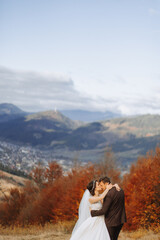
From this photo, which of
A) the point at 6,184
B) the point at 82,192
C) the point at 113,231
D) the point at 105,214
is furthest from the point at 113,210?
the point at 6,184

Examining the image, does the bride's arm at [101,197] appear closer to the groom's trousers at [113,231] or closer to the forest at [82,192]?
the groom's trousers at [113,231]

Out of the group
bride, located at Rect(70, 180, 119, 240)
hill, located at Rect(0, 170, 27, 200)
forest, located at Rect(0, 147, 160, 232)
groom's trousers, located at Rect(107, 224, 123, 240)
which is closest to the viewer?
bride, located at Rect(70, 180, 119, 240)

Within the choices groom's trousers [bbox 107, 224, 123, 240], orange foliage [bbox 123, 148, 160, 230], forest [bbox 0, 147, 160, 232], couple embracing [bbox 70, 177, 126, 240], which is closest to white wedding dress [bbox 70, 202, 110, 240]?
couple embracing [bbox 70, 177, 126, 240]

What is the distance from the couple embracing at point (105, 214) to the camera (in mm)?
7281

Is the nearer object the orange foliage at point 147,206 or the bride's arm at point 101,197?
the bride's arm at point 101,197

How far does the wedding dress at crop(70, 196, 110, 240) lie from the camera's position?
742 centimetres

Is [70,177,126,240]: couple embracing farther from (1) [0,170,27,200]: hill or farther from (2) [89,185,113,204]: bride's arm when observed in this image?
(1) [0,170,27,200]: hill

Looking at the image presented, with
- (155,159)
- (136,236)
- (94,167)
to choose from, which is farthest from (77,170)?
(136,236)

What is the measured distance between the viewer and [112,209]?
24.4ft

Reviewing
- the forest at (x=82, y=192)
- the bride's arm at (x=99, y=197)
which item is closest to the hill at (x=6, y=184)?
the forest at (x=82, y=192)

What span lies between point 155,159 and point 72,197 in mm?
Result: 12042

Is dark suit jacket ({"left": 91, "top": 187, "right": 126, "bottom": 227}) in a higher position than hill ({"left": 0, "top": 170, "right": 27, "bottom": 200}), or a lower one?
higher

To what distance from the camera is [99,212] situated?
289 inches

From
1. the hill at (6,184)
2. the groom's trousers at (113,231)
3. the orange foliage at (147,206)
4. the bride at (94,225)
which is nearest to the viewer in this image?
the bride at (94,225)
